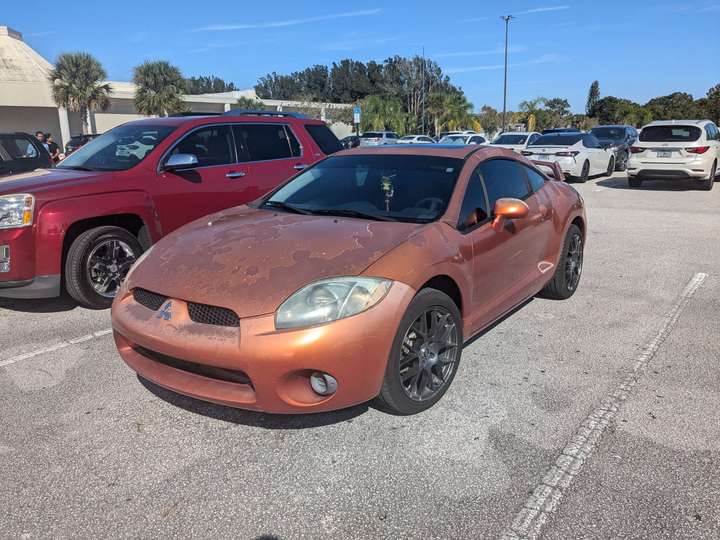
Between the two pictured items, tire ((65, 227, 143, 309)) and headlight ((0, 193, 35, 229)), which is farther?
tire ((65, 227, 143, 309))

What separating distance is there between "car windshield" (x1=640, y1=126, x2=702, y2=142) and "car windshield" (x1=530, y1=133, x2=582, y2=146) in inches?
85.7

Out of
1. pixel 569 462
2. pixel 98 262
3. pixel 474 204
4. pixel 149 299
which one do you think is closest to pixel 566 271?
pixel 474 204

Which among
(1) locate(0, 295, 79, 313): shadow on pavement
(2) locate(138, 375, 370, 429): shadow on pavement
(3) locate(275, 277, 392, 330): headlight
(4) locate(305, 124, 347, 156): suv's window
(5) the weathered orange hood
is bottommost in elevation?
(2) locate(138, 375, 370, 429): shadow on pavement

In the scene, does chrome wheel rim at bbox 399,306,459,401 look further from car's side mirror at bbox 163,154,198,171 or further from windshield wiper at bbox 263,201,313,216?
car's side mirror at bbox 163,154,198,171

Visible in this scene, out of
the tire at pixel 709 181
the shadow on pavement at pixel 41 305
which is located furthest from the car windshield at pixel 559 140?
the shadow on pavement at pixel 41 305

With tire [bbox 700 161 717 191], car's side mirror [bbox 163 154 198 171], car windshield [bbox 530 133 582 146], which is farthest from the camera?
car windshield [bbox 530 133 582 146]

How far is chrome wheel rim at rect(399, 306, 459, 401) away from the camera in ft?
10.2

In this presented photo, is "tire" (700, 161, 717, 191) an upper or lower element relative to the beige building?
lower

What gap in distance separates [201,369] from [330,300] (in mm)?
A: 766

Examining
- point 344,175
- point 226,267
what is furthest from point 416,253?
point 344,175

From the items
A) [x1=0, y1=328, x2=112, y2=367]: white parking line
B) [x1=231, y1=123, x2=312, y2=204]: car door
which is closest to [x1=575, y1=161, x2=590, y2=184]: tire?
[x1=231, y1=123, x2=312, y2=204]: car door

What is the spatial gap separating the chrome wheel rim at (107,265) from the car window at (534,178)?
3.63 metres

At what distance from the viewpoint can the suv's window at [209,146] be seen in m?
5.99

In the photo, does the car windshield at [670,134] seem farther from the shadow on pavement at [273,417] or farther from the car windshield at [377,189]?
the shadow on pavement at [273,417]
